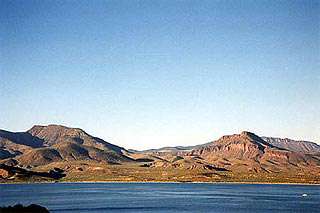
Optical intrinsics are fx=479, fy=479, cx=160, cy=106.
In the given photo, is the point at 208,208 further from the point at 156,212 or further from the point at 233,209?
the point at 156,212

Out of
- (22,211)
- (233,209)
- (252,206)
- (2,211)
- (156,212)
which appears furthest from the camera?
(252,206)

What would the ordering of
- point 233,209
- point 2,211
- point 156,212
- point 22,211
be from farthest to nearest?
point 233,209 → point 156,212 → point 22,211 → point 2,211

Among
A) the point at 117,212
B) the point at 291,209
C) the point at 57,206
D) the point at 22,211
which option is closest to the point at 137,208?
the point at 117,212

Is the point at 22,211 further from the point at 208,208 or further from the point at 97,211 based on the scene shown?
the point at 208,208

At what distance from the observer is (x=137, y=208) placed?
605 ft

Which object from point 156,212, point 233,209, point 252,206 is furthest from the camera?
point 252,206

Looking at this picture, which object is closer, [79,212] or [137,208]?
[79,212]

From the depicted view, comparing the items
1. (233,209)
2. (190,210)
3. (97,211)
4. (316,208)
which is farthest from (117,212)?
(316,208)

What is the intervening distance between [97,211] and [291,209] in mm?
72370

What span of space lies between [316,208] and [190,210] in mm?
50842

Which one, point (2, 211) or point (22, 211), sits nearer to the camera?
point (2, 211)

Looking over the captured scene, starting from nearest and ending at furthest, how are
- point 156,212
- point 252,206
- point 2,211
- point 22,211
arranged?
point 2,211 → point 22,211 → point 156,212 → point 252,206

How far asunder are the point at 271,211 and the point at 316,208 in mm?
25267

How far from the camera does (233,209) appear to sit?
178 metres
